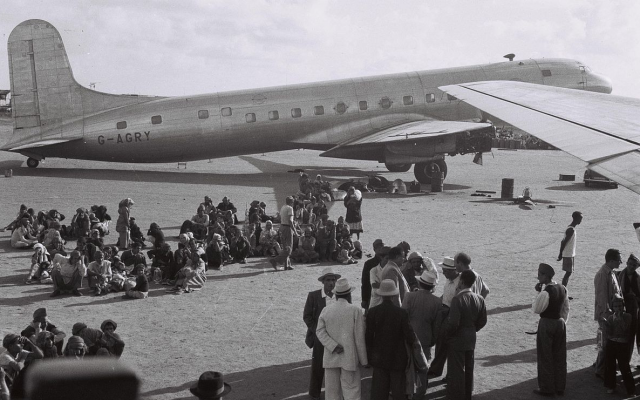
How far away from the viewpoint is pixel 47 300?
12.2 metres

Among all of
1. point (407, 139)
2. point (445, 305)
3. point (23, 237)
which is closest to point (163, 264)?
point (23, 237)

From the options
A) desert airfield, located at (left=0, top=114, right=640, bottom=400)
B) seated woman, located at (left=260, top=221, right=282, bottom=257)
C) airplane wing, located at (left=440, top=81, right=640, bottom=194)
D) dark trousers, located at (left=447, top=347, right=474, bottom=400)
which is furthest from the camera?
seated woman, located at (left=260, top=221, right=282, bottom=257)

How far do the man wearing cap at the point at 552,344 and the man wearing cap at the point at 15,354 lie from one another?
20.2 ft

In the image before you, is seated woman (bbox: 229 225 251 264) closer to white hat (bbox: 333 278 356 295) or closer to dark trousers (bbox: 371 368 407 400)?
white hat (bbox: 333 278 356 295)

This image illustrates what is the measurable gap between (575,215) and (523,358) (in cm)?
432

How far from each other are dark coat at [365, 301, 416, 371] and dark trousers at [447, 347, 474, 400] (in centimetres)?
87

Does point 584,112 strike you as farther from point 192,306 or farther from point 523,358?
point 192,306

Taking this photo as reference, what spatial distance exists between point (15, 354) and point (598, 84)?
3061 cm

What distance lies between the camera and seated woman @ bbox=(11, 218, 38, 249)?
53.1 ft

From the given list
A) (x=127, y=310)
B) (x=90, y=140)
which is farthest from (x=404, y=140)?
(x=127, y=310)

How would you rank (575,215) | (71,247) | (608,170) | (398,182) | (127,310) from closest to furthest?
(608,170) < (127,310) < (575,215) < (71,247) < (398,182)

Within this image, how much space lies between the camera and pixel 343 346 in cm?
735

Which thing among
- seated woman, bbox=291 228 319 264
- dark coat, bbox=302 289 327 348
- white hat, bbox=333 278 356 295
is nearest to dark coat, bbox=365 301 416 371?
white hat, bbox=333 278 356 295

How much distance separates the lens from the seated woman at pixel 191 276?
13086mm
